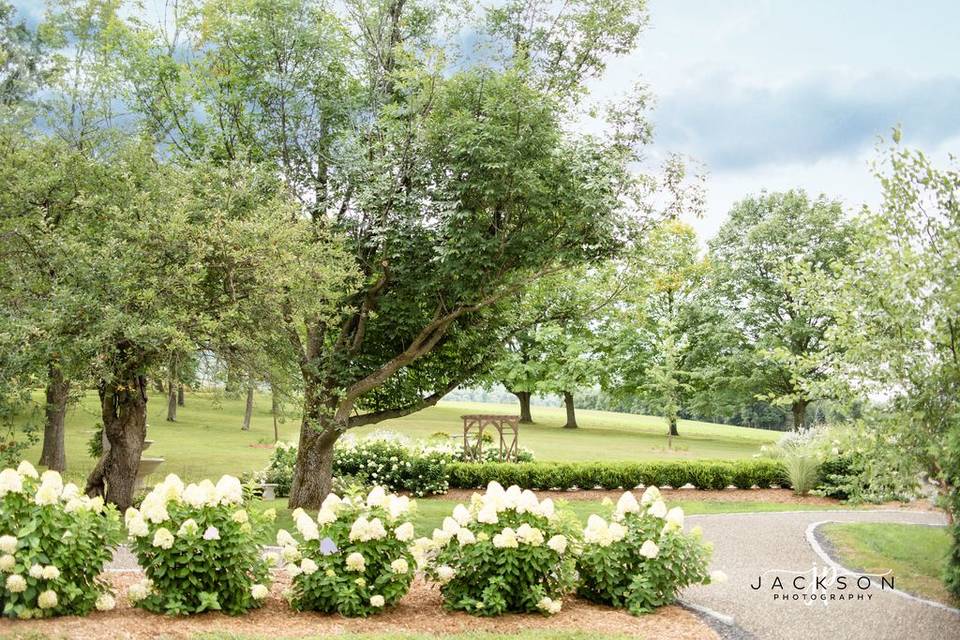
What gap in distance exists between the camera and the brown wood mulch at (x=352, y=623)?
5383 mm

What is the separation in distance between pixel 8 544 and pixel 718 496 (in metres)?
15.5

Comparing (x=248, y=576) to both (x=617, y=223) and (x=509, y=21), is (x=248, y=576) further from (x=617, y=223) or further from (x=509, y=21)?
(x=509, y=21)

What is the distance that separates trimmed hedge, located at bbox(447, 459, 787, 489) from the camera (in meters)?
17.7

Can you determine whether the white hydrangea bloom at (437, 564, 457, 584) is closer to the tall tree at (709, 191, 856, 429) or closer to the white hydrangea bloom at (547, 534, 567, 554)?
the white hydrangea bloom at (547, 534, 567, 554)

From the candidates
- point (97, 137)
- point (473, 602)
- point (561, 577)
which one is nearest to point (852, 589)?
point (561, 577)

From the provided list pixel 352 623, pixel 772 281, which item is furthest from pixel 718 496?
pixel 772 281

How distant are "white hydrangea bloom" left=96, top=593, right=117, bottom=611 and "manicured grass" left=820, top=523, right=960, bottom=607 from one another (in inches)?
311

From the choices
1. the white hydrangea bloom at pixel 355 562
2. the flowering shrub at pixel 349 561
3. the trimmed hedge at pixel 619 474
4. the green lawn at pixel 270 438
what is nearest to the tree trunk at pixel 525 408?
the green lawn at pixel 270 438

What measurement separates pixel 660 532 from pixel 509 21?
9456 millimetres

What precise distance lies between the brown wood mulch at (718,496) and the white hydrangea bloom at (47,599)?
11.7m

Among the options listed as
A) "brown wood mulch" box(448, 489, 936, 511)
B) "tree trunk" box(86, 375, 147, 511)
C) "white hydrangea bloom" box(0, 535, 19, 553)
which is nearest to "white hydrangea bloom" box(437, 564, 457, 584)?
"white hydrangea bloom" box(0, 535, 19, 553)

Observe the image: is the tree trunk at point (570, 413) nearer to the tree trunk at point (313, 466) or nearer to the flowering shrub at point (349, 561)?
the tree trunk at point (313, 466)

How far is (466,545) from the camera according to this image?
21.4ft

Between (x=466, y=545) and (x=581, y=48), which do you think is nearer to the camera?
(x=466, y=545)
